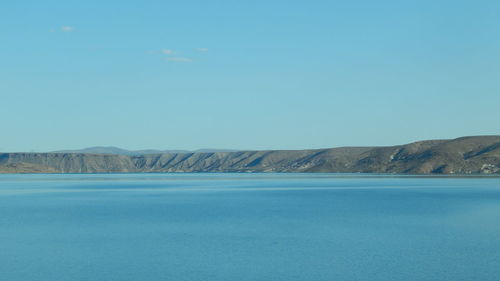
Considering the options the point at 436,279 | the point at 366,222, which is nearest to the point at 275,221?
the point at 366,222

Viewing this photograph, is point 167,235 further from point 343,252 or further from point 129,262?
point 343,252

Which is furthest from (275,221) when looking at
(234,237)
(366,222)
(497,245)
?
(497,245)

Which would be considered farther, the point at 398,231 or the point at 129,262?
the point at 398,231

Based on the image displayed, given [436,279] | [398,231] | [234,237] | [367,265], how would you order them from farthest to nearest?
[398,231], [234,237], [367,265], [436,279]

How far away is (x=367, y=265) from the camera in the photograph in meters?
36.2

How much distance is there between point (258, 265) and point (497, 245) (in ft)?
60.8

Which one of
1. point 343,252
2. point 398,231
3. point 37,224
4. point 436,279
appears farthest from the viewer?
point 37,224

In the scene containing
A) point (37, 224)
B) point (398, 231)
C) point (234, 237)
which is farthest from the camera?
point (37, 224)

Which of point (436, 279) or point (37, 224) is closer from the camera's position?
point (436, 279)

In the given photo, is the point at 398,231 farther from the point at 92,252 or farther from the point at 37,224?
the point at 37,224

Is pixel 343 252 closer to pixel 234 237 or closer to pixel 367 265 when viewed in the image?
pixel 367 265

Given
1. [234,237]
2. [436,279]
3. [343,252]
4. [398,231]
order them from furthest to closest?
[398,231]
[234,237]
[343,252]
[436,279]

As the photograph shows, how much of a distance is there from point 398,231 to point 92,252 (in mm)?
26364

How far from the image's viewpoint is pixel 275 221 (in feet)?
202
